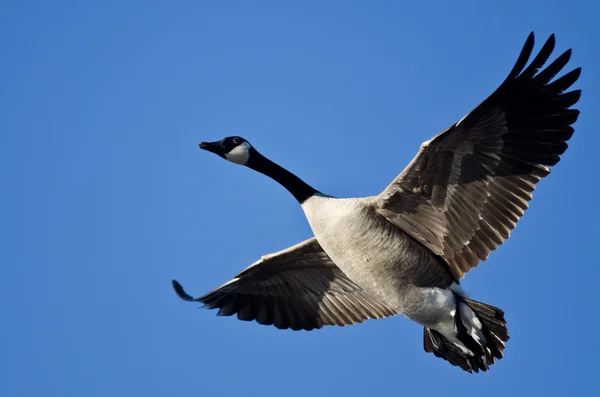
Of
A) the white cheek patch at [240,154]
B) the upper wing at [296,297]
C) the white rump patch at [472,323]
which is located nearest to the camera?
the white rump patch at [472,323]

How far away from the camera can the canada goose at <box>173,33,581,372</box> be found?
9.34 metres

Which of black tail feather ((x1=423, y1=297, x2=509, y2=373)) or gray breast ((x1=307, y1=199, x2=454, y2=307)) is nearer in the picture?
gray breast ((x1=307, y1=199, x2=454, y2=307))

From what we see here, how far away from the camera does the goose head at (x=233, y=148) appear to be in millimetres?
11969

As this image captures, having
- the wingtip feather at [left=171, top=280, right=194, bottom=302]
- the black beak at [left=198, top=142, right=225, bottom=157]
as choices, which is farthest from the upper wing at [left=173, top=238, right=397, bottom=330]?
the black beak at [left=198, top=142, right=225, bottom=157]

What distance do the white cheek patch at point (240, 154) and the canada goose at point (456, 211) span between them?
899mm

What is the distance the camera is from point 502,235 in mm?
9914

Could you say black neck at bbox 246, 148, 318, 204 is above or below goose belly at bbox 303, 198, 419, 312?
above

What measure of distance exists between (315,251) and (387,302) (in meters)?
1.55

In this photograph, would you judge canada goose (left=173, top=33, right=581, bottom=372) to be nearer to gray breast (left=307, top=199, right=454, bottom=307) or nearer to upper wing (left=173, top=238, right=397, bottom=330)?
gray breast (left=307, top=199, right=454, bottom=307)

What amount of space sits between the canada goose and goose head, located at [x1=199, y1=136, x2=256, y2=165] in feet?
2.99

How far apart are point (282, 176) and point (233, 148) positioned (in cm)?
110

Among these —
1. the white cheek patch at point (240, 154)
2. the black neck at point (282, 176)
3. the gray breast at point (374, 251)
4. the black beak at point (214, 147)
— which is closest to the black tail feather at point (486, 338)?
the gray breast at point (374, 251)

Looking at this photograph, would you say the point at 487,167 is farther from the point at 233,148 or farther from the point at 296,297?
the point at 233,148

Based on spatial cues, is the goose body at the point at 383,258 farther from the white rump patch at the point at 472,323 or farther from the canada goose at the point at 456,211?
the white rump patch at the point at 472,323
